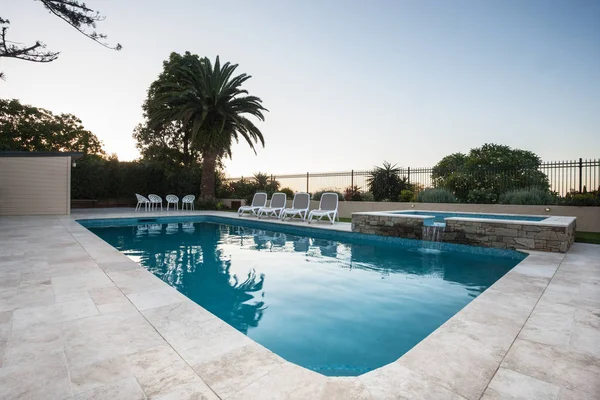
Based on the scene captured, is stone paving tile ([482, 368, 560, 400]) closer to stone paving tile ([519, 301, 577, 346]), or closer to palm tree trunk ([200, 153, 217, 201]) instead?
stone paving tile ([519, 301, 577, 346])

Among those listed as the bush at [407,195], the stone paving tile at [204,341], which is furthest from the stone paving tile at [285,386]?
the bush at [407,195]

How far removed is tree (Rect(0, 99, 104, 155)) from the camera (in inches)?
865

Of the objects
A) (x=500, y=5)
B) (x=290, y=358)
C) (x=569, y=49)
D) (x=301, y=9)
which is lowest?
(x=290, y=358)

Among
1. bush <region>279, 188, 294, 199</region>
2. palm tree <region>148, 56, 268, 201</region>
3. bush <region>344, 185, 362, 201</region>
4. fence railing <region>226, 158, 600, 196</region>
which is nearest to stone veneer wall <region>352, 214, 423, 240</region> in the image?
bush <region>344, 185, 362, 201</region>

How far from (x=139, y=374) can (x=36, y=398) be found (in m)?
0.43

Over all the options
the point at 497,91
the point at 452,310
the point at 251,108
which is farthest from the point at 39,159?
the point at 497,91

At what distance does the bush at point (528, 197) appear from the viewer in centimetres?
914

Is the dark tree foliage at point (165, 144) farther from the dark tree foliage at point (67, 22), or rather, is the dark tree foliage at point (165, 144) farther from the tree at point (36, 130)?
the dark tree foliage at point (67, 22)

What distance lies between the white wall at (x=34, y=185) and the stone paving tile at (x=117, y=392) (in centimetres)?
1404

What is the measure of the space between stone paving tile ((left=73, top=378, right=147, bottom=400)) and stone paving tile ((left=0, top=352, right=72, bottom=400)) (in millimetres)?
104

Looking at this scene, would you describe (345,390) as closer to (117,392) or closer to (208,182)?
(117,392)

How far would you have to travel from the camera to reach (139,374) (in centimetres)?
164

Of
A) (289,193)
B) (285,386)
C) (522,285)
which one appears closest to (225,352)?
(285,386)

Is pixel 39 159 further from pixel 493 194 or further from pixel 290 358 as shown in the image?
pixel 493 194
